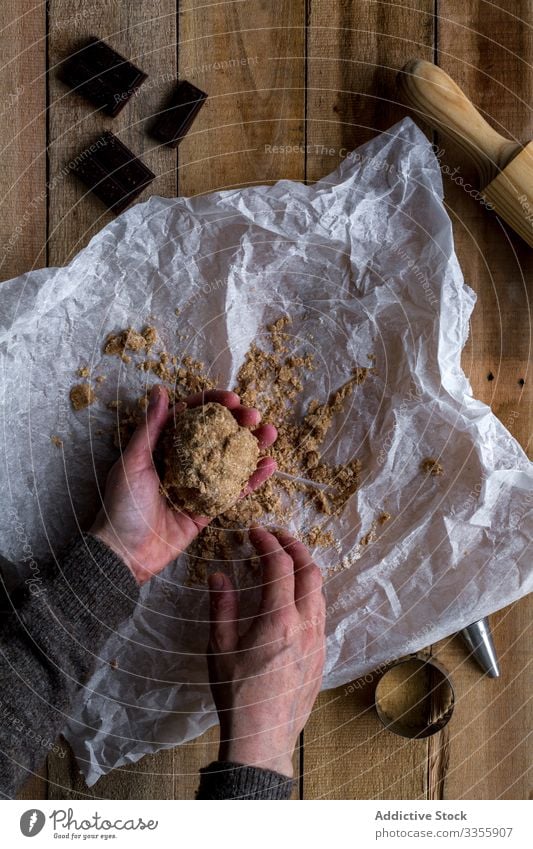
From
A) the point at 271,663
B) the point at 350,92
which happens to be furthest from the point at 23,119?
the point at 271,663

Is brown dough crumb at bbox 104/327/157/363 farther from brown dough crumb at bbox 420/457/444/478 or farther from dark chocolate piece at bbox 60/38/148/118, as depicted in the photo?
brown dough crumb at bbox 420/457/444/478

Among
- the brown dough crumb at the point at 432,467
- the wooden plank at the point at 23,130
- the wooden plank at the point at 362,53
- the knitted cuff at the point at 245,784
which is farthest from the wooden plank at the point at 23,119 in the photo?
the knitted cuff at the point at 245,784

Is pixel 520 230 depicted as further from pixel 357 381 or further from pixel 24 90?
pixel 24 90

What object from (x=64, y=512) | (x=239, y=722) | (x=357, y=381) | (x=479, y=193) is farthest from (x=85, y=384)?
(x=479, y=193)

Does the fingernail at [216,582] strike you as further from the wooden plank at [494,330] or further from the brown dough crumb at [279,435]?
the wooden plank at [494,330]

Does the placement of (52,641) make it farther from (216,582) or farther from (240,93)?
(240,93)

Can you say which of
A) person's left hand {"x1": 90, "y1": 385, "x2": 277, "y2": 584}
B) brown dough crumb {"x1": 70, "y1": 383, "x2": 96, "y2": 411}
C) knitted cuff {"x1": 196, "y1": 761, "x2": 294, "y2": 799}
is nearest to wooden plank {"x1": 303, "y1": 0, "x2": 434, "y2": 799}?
knitted cuff {"x1": 196, "y1": 761, "x2": 294, "y2": 799}
